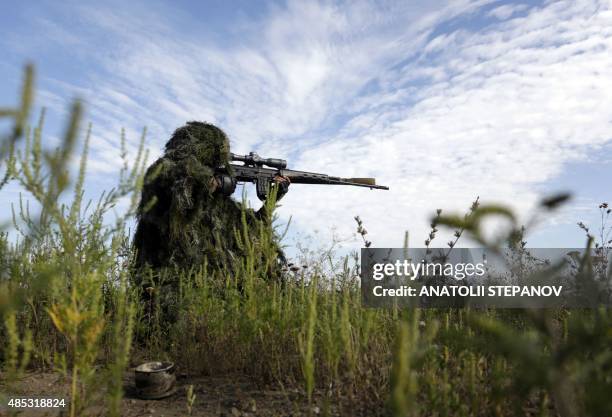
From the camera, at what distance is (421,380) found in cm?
222

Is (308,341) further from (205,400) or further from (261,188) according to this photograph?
(261,188)

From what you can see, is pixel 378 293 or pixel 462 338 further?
pixel 378 293

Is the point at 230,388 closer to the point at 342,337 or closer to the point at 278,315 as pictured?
the point at 278,315

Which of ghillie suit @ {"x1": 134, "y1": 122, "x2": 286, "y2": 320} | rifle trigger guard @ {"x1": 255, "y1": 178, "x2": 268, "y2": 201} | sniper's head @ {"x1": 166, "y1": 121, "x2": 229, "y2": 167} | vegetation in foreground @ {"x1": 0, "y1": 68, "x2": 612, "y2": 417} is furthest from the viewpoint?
rifle trigger guard @ {"x1": 255, "y1": 178, "x2": 268, "y2": 201}

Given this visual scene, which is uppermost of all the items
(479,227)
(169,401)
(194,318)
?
(479,227)

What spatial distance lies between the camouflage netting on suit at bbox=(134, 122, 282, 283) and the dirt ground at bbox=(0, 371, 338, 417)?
6.44 feet

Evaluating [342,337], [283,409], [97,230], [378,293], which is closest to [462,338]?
[342,337]

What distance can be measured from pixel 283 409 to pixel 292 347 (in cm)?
57

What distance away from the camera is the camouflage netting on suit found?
216 inches

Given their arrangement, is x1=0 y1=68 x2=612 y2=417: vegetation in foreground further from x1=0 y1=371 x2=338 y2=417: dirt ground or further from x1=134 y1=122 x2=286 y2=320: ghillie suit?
x1=134 y1=122 x2=286 y2=320: ghillie suit

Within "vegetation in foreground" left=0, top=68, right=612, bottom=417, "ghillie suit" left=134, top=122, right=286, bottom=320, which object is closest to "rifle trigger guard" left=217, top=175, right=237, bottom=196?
"ghillie suit" left=134, top=122, right=286, bottom=320

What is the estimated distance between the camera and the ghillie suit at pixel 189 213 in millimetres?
5469

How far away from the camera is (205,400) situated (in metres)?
3.10

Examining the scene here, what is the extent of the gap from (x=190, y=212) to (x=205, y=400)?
9.90ft
